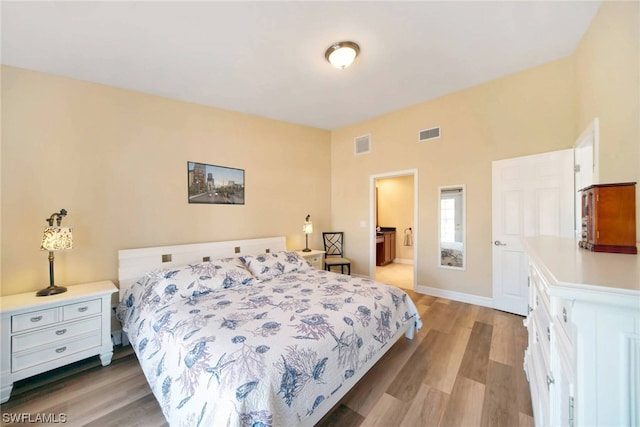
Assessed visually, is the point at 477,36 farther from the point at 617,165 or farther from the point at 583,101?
the point at 617,165

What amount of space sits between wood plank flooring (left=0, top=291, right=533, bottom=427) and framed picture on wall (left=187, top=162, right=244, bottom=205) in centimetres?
187

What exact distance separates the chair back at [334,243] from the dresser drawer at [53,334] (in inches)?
134

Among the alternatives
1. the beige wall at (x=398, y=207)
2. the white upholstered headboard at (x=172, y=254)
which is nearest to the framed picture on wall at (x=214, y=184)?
the white upholstered headboard at (x=172, y=254)

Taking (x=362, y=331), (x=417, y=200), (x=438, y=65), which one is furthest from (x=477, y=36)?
(x=362, y=331)

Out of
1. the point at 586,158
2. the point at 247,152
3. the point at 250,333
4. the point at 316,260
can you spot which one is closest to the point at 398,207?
the point at 316,260

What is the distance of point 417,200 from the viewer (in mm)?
3865

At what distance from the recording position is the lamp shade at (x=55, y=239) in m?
2.05

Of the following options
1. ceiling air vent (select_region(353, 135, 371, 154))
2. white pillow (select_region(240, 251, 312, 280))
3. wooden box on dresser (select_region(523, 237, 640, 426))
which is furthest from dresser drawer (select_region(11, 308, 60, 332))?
ceiling air vent (select_region(353, 135, 371, 154))

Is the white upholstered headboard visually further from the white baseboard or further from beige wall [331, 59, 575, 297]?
the white baseboard

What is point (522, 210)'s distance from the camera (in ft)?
9.70

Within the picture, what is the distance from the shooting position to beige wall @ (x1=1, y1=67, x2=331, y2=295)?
2.22 meters

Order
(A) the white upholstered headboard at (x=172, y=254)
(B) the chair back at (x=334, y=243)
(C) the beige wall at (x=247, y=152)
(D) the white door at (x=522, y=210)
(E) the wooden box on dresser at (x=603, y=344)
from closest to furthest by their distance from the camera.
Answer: (E) the wooden box on dresser at (x=603, y=344)
(C) the beige wall at (x=247, y=152)
(A) the white upholstered headboard at (x=172, y=254)
(D) the white door at (x=522, y=210)
(B) the chair back at (x=334, y=243)

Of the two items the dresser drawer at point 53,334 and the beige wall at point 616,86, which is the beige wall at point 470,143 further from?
the dresser drawer at point 53,334

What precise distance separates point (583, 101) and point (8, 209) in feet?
17.9
